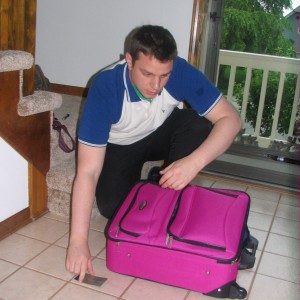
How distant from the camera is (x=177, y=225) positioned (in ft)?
4.23

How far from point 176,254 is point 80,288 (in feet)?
1.08

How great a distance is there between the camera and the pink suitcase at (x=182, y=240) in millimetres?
1245

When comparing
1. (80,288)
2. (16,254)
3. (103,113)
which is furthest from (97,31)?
(80,288)

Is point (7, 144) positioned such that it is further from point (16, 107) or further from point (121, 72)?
point (121, 72)

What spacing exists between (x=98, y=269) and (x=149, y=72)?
688mm

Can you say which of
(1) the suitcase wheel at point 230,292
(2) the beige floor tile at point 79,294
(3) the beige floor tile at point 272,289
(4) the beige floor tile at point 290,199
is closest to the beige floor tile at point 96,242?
(2) the beige floor tile at point 79,294

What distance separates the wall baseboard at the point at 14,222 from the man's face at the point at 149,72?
Answer: 2.44 feet

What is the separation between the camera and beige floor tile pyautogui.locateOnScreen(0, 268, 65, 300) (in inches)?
50.1

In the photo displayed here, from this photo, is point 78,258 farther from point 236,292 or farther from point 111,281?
point 236,292

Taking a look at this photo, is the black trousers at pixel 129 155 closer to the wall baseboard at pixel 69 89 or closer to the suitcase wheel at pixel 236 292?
the suitcase wheel at pixel 236 292

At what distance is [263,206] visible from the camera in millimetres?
2086

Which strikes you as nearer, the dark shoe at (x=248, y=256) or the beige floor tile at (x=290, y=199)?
the dark shoe at (x=248, y=256)

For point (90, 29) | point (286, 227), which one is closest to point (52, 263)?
point (286, 227)

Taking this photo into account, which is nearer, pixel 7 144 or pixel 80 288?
pixel 80 288
